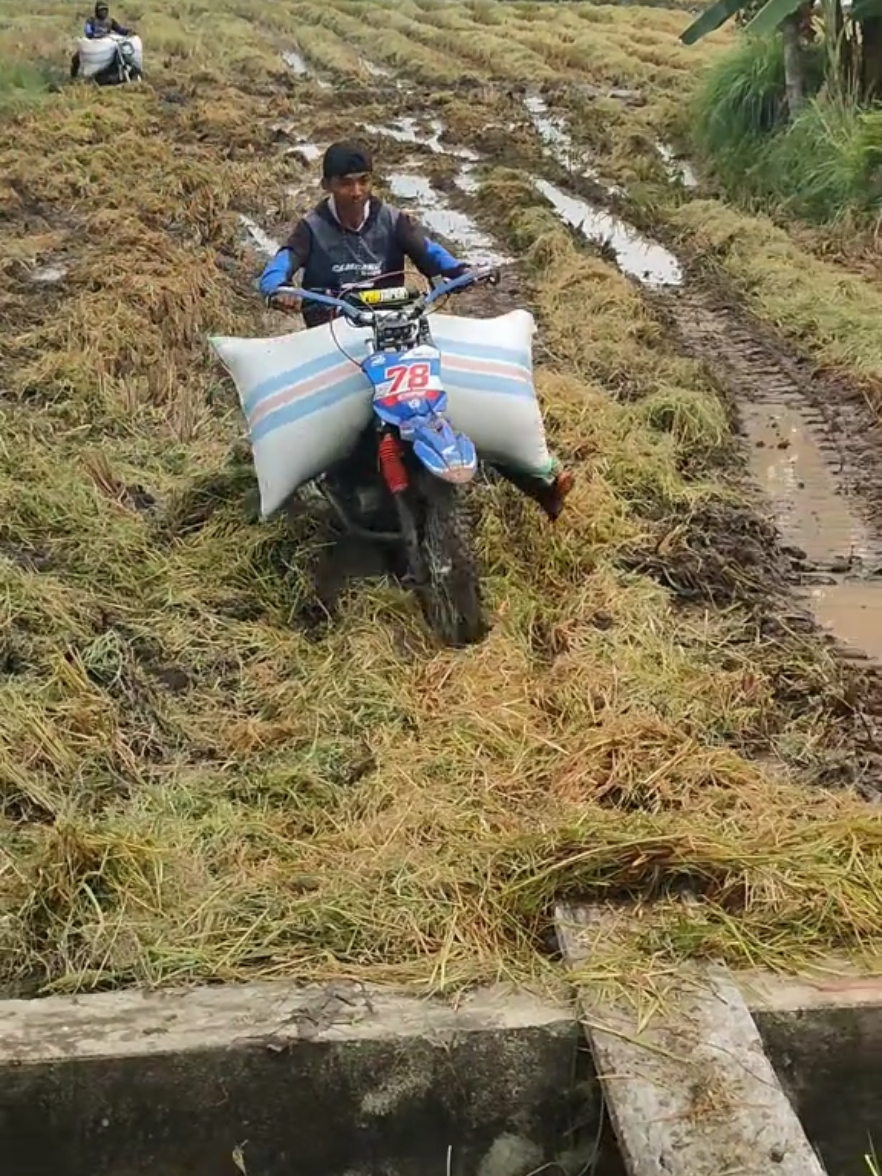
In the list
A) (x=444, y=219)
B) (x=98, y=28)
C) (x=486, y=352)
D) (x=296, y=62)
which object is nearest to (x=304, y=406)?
(x=486, y=352)

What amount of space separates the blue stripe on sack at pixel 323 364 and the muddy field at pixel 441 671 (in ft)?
1.88

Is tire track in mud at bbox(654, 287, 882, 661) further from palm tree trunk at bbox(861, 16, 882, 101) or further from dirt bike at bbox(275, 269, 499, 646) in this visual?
palm tree trunk at bbox(861, 16, 882, 101)

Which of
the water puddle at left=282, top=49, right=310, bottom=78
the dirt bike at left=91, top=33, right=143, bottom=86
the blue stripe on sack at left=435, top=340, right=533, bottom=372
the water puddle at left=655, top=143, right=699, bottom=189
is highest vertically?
the blue stripe on sack at left=435, top=340, right=533, bottom=372

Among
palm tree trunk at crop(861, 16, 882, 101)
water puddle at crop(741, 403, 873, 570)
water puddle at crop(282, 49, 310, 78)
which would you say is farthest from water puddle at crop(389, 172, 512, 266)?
water puddle at crop(282, 49, 310, 78)

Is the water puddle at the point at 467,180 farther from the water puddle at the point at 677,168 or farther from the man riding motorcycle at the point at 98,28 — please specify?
the man riding motorcycle at the point at 98,28

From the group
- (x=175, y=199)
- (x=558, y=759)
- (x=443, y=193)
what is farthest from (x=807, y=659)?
(x=443, y=193)

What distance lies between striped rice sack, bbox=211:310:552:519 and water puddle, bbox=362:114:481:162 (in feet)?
38.6

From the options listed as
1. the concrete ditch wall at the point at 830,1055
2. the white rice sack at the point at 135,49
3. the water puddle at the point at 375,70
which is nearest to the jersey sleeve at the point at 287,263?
the concrete ditch wall at the point at 830,1055

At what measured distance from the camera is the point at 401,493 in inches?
195

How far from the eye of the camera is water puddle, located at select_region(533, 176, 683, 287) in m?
11.0

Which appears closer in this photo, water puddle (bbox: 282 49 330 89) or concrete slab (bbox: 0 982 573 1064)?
concrete slab (bbox: 0 982 573 1064)

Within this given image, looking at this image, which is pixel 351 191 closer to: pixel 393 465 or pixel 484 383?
pixel 484 383

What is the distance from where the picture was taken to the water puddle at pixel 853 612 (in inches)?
210

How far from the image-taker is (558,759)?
4.13m
